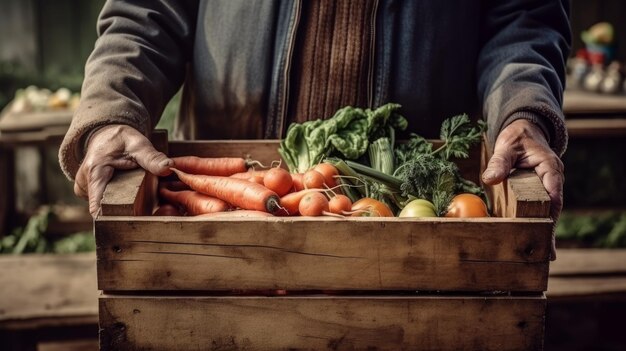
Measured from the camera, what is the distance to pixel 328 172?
2.45m

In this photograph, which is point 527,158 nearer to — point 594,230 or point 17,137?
point 594,230

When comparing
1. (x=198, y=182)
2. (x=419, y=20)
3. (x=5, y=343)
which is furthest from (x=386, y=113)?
(x=5, y=343)

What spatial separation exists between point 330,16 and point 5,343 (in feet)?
9.05

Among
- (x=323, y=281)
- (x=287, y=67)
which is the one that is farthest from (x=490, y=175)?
(x=287, y=67)

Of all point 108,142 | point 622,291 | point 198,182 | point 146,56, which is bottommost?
point 622,291

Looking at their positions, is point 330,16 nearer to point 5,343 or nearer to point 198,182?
point 198,182

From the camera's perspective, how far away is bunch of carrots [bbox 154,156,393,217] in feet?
7.43

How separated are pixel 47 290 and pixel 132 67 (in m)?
1.94

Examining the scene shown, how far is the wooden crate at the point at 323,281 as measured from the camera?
1918mm

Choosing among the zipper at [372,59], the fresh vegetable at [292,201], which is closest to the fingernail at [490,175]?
the fresh vegetable at [292,201]

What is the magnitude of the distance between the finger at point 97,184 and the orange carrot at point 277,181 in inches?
19.6

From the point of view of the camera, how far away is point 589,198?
714cm

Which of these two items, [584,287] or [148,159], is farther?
[584,287]

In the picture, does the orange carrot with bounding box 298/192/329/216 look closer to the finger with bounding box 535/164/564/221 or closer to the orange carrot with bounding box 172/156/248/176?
the orange carrot with bounding box 172/156/248/176
